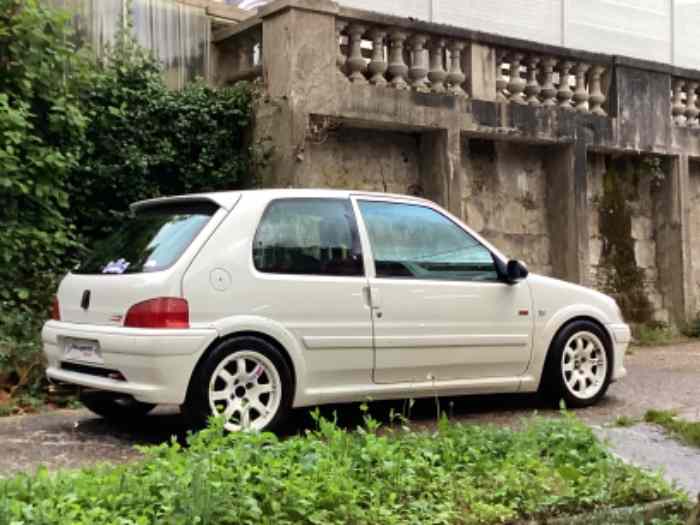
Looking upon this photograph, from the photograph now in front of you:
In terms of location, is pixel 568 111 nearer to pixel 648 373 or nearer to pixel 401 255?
pixel 648 373

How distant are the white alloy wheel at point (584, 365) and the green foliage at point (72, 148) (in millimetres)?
4090

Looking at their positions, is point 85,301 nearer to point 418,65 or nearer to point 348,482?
point 348,482

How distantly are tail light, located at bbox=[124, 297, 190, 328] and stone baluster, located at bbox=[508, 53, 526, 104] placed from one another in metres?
6.82

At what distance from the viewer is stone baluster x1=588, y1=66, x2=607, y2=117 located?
12148 mm

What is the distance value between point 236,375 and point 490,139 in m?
6.56

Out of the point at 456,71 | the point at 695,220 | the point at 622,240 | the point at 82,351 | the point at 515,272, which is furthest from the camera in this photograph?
the point at 695,220

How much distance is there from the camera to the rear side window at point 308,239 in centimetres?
593

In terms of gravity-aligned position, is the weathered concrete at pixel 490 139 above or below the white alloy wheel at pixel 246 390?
above

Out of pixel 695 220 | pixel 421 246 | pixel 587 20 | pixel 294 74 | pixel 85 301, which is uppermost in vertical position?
pixel 587 20

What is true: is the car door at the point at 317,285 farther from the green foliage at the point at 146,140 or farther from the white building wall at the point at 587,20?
the white building wall at the point at 587,20

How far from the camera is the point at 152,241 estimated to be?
19.5 feet

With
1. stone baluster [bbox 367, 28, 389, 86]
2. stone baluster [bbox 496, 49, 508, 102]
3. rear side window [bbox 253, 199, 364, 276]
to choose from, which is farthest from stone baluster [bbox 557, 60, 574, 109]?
rear side window [bbox 253, 199, 364, 276]

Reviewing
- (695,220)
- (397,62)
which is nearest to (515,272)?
(397,62)

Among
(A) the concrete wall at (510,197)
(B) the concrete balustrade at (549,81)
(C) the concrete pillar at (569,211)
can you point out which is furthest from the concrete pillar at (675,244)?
(A) the concrete wall at (510,197)
